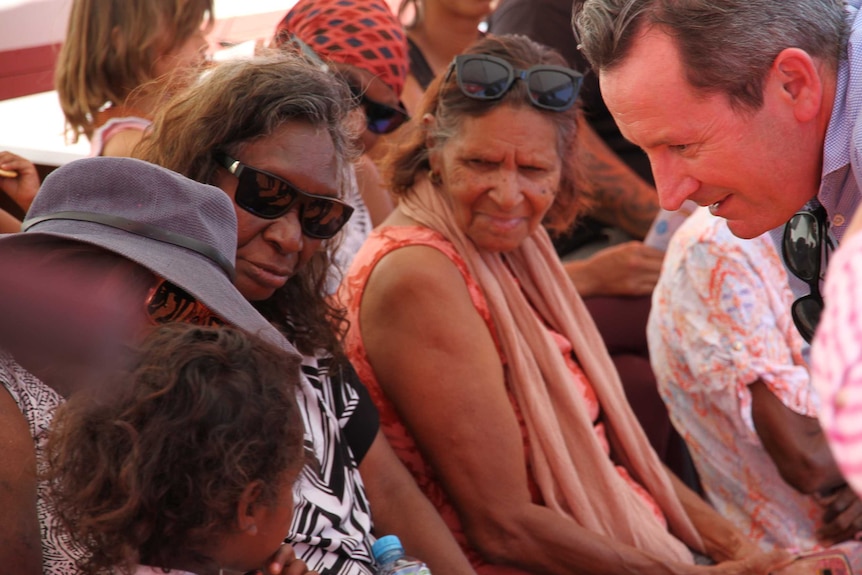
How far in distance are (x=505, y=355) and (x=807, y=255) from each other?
1049mm

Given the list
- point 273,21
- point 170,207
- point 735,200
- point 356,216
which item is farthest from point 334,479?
point 273,21

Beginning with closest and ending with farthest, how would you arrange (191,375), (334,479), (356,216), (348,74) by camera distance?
(191,375), (334,479), (348,74), (356,216)

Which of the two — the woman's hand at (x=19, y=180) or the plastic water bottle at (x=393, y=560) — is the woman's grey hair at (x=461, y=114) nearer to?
the woman's hand at (x=19, y=180)

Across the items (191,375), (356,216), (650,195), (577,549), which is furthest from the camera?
(650,195)

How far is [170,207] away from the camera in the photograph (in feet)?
6.03

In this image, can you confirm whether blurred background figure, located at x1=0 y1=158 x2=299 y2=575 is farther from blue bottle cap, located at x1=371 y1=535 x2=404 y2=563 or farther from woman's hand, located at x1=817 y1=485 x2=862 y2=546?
woman's hand, located at x1=817 y1=485 x2=862 y2=546

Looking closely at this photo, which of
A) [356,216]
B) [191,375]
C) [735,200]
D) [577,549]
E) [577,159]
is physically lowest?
[577,549]

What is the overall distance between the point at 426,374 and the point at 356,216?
0.91m

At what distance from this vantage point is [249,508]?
1631 millimetres

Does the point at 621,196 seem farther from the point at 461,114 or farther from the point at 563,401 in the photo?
the point at 563,401

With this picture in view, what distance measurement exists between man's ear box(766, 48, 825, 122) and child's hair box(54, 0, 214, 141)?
177 centimetres

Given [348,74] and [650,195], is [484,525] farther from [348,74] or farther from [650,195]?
[650,195]

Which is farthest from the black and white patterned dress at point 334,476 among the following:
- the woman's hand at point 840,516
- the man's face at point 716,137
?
the woman's hand at point 840,516

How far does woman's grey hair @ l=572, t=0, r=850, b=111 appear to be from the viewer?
1775 mm
